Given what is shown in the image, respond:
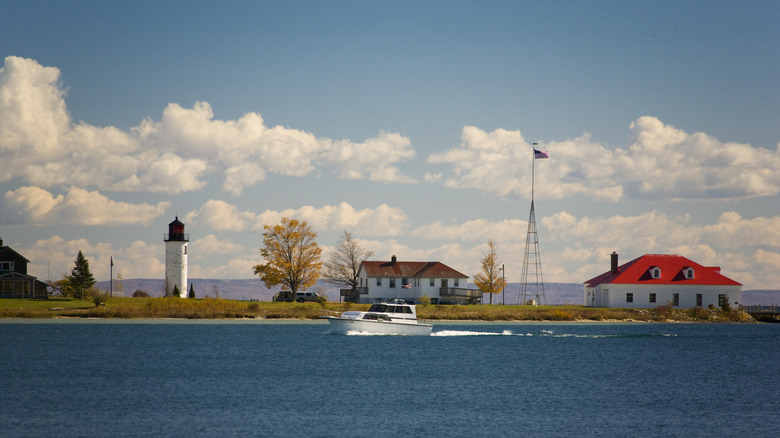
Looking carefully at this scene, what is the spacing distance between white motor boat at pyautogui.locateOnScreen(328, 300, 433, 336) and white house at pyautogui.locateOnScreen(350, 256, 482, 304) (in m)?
32.9

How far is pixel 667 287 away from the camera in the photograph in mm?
92688

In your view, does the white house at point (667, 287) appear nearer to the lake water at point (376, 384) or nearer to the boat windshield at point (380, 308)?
the lake water at point (376, 384)

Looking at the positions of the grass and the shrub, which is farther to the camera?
the shrub

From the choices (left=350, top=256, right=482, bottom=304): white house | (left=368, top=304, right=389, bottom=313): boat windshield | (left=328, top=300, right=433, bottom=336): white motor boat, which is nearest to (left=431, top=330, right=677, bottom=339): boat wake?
(left=328, top=300, right=433, bottom=336): white motor boat

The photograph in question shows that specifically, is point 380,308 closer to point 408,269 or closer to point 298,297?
point 298,297

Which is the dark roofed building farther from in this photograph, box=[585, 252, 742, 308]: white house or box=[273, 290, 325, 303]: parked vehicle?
box=[585, 252, 742, 308]: white house

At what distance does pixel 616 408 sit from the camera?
35312mm

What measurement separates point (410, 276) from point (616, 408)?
6478 centimetres

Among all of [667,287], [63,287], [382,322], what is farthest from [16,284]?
[667,287]

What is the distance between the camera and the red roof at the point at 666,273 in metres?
93.0

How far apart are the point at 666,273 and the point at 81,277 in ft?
219

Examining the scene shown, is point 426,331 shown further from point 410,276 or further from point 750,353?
point 410,276

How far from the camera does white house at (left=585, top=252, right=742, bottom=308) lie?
303ft

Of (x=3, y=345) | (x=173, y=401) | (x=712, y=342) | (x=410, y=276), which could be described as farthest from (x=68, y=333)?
(x=712, y=342)
